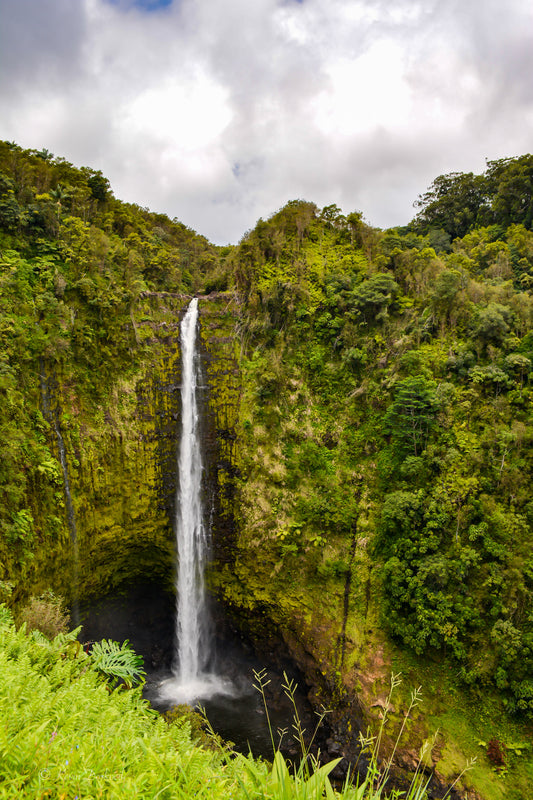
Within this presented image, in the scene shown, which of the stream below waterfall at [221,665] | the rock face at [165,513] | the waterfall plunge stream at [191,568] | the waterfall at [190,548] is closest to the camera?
the stream below waterfall at [221,665]

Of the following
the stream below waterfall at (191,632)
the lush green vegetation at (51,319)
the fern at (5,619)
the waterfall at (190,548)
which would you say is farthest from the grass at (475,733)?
the lush green vegetation at (51,319)

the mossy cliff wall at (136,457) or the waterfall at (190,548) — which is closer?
the mossy cliff wall at (136,457)

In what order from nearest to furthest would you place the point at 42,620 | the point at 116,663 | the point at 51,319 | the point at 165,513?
the point at 116,663
the point at 42,620
the point at 51,319
the point at 165,513

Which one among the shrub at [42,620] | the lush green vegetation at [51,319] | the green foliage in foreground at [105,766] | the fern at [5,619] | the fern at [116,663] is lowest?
the shrub at [42,620]

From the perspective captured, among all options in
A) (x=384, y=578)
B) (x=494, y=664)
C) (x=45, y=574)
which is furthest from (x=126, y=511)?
(x=494, y=664)

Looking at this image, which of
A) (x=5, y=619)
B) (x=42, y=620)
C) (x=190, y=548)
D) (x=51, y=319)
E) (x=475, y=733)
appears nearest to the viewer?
(x=5, y=619)

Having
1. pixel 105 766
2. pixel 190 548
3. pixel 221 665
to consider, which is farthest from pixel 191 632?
pixel 105 766

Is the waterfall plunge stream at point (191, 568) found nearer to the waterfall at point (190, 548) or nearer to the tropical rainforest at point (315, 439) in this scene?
the waterfall at point (190, 548)

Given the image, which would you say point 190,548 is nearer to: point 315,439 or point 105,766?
point 315,439
